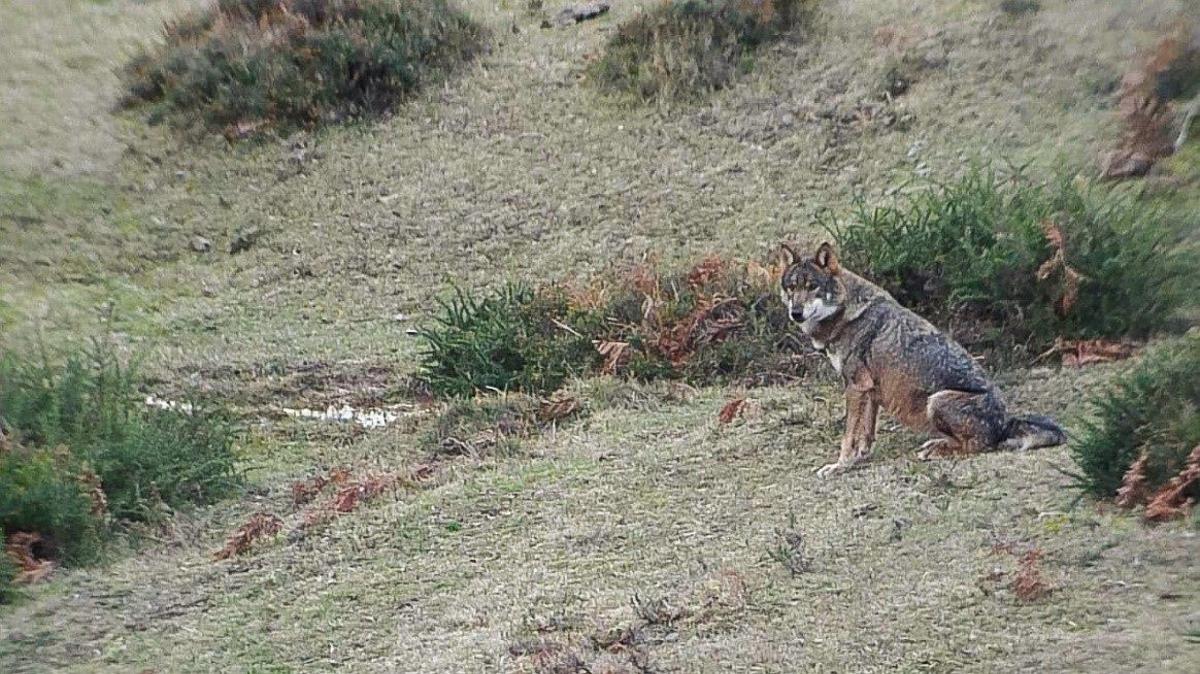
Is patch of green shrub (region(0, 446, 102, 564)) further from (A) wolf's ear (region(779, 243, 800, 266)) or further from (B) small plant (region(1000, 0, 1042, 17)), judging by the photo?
(B) small plant (region(1000, 0, 1042, 17))

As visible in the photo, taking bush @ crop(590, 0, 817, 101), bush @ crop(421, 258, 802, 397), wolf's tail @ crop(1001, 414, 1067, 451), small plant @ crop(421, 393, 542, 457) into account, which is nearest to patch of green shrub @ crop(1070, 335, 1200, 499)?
wolf's tail @ crop(1001, 414, 1067, 451)

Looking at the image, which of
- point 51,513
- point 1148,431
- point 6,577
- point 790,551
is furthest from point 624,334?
point 1148,431

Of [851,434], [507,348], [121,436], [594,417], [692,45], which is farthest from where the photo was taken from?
[692,45]

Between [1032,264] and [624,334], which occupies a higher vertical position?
[1032,264]

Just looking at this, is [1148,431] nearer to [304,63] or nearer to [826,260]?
[826,260]

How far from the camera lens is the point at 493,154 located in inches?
567

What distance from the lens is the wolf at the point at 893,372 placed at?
7461mm

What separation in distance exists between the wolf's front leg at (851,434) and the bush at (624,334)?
5.83ft

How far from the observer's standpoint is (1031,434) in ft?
24.2

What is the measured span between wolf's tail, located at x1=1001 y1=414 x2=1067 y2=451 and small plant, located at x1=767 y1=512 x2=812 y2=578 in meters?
1.30

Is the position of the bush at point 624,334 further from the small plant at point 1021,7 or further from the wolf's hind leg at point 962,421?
the small plant at point 1021,7

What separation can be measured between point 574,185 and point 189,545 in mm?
6417

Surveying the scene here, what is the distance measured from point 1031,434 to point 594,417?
9.17 ft

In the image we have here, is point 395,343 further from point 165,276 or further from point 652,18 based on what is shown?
point 652,18
